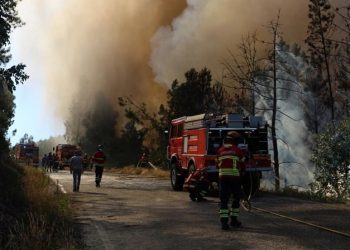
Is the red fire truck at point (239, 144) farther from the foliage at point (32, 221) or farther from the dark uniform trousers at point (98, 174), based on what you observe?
the dark uniform trousers at point (98, 174)

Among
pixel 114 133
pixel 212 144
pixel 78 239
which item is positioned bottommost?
pixel 78 239

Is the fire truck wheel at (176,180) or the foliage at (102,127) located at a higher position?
the foliage at (102,127)

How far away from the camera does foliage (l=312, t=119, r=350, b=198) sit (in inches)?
714

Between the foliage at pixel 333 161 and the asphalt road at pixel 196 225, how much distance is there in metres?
3.58

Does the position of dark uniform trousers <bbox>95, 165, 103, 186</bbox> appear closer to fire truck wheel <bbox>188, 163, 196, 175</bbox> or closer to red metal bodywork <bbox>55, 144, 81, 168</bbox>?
fire truck wheel <bbox>188, 163, 196, 175</bbox>

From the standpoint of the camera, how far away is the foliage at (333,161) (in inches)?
714

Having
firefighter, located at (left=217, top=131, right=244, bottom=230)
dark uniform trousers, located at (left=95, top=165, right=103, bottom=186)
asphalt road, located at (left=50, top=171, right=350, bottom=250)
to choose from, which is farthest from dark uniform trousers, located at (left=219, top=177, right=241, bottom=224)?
dark uniform trousers, located at (left=95, top=165, right=103, bottom=186)

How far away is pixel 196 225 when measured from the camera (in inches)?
405

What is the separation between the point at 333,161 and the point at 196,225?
9564mm

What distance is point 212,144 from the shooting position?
16031 mm

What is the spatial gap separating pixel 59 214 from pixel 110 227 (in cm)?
145

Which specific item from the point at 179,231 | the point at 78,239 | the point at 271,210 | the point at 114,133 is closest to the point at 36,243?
the point at 78,239

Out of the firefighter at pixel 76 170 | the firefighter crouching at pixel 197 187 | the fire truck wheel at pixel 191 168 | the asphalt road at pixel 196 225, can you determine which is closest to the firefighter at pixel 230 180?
the asphalt road at pixel 196 225

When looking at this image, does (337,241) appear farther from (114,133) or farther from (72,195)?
(114,133)
